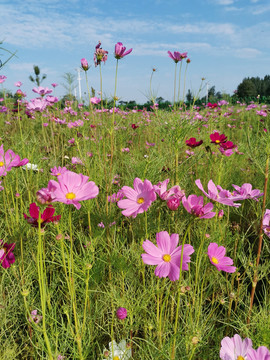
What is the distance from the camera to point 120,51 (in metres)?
1.08

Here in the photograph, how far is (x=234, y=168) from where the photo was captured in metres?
2.09

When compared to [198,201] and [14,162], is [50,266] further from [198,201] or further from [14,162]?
[198,201]

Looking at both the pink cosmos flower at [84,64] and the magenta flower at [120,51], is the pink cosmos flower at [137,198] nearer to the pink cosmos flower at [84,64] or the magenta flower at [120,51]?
the magenta flower at [120,51]

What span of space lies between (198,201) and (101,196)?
83cm

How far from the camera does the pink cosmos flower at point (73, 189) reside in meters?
0.58

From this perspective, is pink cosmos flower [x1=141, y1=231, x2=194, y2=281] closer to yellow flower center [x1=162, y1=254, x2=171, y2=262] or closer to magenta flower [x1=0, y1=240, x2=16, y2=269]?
yellow flower center [x1=162, y1=254, x2=171, y2=262]

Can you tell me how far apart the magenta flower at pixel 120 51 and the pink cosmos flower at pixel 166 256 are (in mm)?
799

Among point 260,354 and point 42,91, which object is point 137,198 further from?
point 42,91

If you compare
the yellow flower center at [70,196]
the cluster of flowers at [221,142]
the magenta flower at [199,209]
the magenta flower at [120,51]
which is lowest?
the magenta flower at [199,209]

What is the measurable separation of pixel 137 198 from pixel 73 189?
7.7 inches

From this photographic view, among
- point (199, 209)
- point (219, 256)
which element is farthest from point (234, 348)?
point (199, 209)

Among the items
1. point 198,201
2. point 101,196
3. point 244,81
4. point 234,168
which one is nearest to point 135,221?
point 101,196

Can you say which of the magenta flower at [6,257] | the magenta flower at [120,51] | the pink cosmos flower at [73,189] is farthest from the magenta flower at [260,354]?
the magenta flower at [120,51]

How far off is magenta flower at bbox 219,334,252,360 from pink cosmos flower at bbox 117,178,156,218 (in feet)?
1.16
